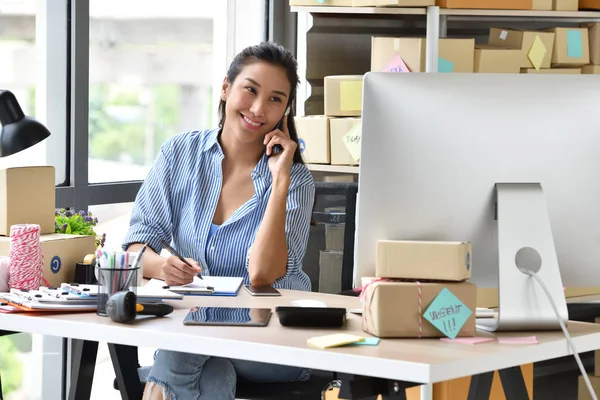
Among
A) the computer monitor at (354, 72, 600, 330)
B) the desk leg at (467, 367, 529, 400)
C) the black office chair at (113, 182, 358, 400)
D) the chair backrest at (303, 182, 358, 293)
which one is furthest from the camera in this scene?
the chair backrest at (303, 182, 358, 293)

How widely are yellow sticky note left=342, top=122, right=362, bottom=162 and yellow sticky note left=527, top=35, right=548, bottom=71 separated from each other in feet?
2.27

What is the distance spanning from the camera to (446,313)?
1646 mm

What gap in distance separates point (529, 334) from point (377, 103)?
540 mm

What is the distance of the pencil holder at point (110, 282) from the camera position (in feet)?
5.91

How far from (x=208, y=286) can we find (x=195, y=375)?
0.23 meters

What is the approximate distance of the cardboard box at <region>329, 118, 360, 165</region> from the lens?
10.8 feet

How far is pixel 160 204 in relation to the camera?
2.47 metres

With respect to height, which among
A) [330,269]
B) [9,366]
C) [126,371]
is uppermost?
[330,269]

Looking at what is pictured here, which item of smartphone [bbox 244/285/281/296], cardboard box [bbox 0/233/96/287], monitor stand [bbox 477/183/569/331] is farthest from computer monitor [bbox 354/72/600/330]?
cardboard box [bbox 0/233/96/287]

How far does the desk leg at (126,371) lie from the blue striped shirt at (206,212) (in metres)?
0.33

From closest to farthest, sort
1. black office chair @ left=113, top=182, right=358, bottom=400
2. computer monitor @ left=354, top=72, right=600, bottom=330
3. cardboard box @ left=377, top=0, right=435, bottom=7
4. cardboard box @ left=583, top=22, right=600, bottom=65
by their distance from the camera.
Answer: computer monitor @ left=354, top=72, right=600, bottom=330 → black office chair @ left=113, top=182, right=358, bottom=400 → cardboard box @ left=377, top=0, right=435, bottom=7 → cardboard box @ left=583, top=22, right=600, bottom=65

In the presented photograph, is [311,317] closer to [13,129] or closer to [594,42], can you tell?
[13,129]

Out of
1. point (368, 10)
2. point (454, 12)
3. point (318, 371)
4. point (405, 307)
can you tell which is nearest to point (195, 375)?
point (318, 371)

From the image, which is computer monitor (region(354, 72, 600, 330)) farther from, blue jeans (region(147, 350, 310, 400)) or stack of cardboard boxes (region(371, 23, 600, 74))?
stack of cardboard boxes (region(371, 23, 600, 74))
